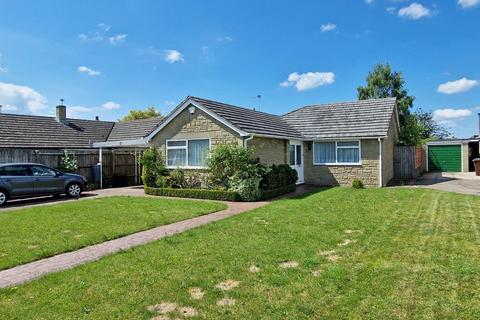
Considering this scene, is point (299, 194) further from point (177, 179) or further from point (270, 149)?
point (177, 179)

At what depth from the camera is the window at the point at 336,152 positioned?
19594 mm

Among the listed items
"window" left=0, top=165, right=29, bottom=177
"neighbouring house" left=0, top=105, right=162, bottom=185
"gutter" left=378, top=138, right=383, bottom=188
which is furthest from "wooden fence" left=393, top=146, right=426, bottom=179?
"window" left=0, top=165, right=29, bottom=177

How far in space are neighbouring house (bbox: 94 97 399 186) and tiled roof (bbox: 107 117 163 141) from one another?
14.0 ft

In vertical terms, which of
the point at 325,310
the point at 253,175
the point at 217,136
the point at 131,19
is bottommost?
the point at 325,310

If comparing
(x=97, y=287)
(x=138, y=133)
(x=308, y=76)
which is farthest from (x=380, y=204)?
(x=308, y=76)

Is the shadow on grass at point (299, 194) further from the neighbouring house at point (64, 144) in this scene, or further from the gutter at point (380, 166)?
the neighbouring house at point (64, 144)

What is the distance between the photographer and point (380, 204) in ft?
41.0

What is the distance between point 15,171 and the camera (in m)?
14.8

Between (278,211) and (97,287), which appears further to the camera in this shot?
(278,211)

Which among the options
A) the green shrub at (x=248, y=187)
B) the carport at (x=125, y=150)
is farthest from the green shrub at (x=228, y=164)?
the carport at (x=125, y=150)

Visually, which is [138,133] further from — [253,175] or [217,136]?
[253,175]

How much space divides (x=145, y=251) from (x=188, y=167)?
10879 millimetres

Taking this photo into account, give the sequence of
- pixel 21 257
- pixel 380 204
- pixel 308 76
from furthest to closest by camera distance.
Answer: pixel 308 76, pixel 380 204, pixel 21 257

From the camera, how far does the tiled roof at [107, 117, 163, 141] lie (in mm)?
27125
